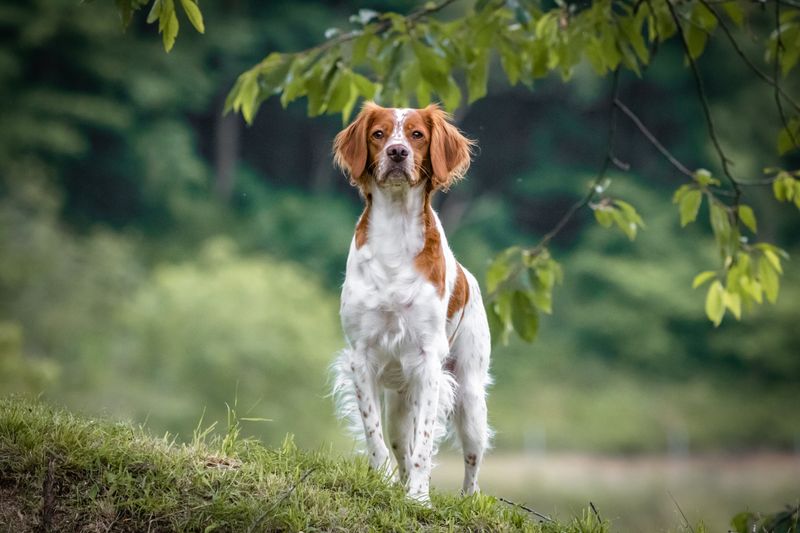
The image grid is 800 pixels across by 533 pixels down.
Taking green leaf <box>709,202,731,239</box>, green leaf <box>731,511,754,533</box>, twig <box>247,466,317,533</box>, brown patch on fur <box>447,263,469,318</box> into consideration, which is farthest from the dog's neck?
green leaf <box>731,511,754,533</box>

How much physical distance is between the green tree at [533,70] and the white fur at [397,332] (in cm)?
33

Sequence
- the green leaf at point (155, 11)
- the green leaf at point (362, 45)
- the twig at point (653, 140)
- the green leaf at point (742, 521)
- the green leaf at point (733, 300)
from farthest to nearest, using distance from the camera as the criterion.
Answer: the green leaf at point (733, 300)
the twig at point (653, 140)
the green leaf at point (362, 45)
the green leaf at point (742, 521)
the green leaf at point (155, 11)

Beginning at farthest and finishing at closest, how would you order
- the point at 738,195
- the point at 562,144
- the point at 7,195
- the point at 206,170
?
the point at 562,144, the point at 206,170, the point at 7,195, the point at 738,195

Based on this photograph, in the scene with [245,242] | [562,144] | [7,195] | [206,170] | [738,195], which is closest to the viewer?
[738,195]

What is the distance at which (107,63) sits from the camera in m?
32.8

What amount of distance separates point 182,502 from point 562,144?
33.4 metres

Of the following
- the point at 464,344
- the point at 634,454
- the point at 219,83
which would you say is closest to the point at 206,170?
the point at 219,83

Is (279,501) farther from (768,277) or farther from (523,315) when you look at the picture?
(768,277)

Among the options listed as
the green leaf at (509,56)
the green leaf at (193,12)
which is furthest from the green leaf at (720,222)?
the green leaf at (193,12)

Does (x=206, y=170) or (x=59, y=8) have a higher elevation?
(x=59, y=8)

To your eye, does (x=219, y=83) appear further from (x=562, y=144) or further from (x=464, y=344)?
(x=464, y=344)

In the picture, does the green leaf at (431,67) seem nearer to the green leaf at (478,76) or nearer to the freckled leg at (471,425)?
the green leaf at (478,76)

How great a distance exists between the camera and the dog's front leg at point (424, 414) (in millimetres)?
5051

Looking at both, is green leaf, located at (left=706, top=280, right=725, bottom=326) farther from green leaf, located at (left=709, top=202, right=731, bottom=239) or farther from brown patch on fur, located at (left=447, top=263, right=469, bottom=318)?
brown patch on fur, located at (left=447, top=263, right=469, bottom=318)
